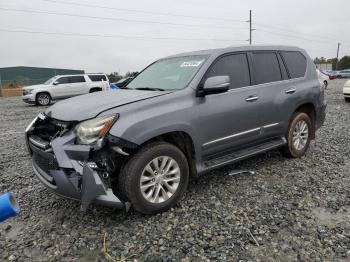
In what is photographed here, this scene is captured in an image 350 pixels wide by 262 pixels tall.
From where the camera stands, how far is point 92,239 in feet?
10.2

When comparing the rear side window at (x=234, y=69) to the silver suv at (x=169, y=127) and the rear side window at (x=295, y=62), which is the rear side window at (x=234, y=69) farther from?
the rear side window at (x=295, y=62)

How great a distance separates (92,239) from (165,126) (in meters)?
1.31

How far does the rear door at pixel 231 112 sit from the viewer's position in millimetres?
3838

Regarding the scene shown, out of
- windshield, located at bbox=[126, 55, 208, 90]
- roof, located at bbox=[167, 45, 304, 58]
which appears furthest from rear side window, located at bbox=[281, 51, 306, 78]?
windshield, located at bbox=[126, 55, 208, 90]

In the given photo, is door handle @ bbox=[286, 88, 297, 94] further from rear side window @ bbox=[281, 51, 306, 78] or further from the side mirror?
the side mirror

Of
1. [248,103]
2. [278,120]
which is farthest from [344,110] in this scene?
[248,103]

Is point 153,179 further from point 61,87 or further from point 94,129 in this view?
point 61,87

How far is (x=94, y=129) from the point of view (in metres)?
3.10

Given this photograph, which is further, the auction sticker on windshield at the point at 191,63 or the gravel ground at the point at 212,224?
the auction sticker on windshield at the point at 191,63

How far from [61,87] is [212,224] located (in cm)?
1695

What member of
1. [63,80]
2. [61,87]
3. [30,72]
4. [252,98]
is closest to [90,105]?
[252,98]

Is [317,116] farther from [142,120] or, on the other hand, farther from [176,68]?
[142,120]

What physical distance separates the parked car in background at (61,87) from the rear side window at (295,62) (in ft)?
49.2

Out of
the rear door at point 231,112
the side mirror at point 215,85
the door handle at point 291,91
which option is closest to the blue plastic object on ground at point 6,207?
the rear door at point 231,112
